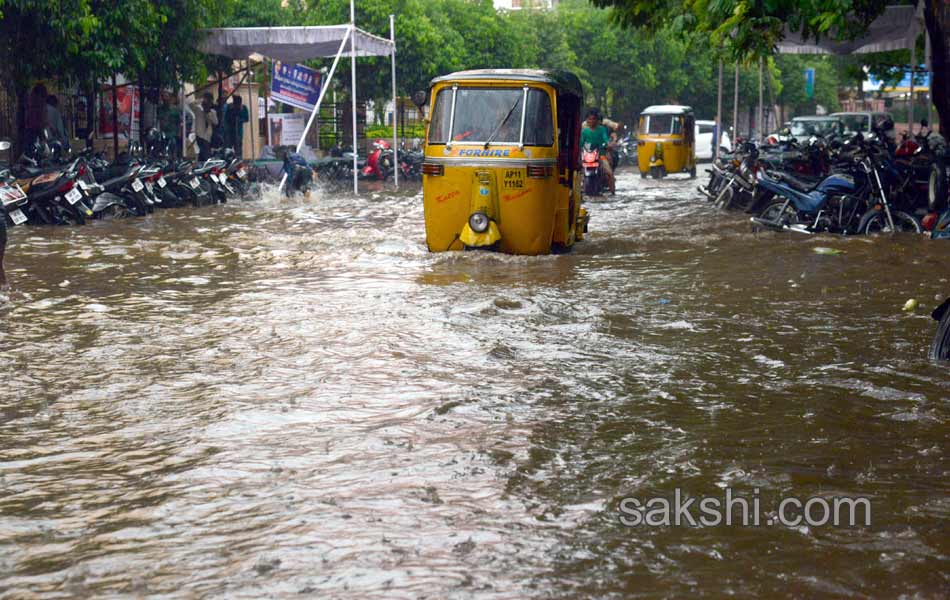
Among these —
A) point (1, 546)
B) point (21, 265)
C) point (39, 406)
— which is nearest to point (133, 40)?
point (21, 265)

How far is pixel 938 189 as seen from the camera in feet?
50.1

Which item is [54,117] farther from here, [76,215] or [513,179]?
[513,179]

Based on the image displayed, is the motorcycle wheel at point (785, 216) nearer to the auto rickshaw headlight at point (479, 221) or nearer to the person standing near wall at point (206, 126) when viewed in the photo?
the auto rickshaw headlight at point (479, 221)

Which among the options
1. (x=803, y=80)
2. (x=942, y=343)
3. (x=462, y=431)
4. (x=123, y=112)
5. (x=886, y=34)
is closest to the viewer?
(x=462, y=431)

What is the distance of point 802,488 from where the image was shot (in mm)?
4844

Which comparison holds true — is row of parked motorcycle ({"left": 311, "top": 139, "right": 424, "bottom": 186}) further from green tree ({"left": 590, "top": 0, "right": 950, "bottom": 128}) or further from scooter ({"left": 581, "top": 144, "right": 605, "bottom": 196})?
green tree ({"left": 590, "top": 0, "right": 950, "bottom": 128})

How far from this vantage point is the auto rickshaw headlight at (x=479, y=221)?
12.9m

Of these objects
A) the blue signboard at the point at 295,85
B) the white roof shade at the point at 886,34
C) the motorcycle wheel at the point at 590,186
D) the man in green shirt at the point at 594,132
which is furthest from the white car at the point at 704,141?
the blue signboard at the point at 295,85

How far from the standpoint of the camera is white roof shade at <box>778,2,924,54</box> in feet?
67.6

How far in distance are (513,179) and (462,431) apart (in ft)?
23.7

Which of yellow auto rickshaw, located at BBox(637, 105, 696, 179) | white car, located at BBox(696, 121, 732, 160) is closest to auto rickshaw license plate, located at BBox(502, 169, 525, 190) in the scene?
yellow auto rickshaw, located at BBox(637, 105, 696, 179)

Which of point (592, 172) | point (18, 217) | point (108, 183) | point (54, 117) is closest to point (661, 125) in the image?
point (592, 172)

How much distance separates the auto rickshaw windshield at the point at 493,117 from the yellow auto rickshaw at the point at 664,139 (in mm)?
21434

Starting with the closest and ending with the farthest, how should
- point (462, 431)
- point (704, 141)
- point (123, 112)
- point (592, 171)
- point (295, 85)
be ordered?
point (462, 431) → point (592, 171) → point (295, 85) → point (123, 112) → point (704, 141)
